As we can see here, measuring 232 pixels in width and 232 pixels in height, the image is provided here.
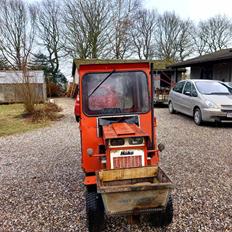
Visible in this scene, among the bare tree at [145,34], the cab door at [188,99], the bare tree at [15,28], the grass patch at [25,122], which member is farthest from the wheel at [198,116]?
the bare tree at [145,34]

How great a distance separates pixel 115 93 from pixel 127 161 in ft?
3.22

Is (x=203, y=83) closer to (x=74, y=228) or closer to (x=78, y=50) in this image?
(x=74, y=228)

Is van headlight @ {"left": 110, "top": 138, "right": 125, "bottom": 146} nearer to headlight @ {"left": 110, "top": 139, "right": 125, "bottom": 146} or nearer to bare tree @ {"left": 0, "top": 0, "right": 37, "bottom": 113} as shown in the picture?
headlight @ {"left": 110, "top": 139, "right": 125, "bottom": 146}

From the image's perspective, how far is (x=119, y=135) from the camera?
267 cm

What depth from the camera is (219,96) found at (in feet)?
27.2

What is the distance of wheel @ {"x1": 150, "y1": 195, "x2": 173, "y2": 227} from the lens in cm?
268

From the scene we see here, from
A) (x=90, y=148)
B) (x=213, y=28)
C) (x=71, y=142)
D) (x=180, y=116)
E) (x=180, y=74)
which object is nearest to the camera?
(x=90, y=148)

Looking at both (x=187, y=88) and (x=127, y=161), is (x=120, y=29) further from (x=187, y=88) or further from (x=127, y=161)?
(x=127, y=161)

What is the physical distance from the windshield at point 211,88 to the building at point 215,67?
3223 mm

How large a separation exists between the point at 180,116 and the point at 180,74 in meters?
12.7

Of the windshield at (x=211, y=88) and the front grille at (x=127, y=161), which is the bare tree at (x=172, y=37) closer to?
the windshield at (x=211, y=88)

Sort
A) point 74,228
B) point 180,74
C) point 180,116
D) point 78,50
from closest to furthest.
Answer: point 74,228, point 180,116, point 180,74, point 78,50

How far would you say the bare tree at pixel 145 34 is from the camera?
31.3m

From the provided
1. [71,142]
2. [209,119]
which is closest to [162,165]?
[71,142]
